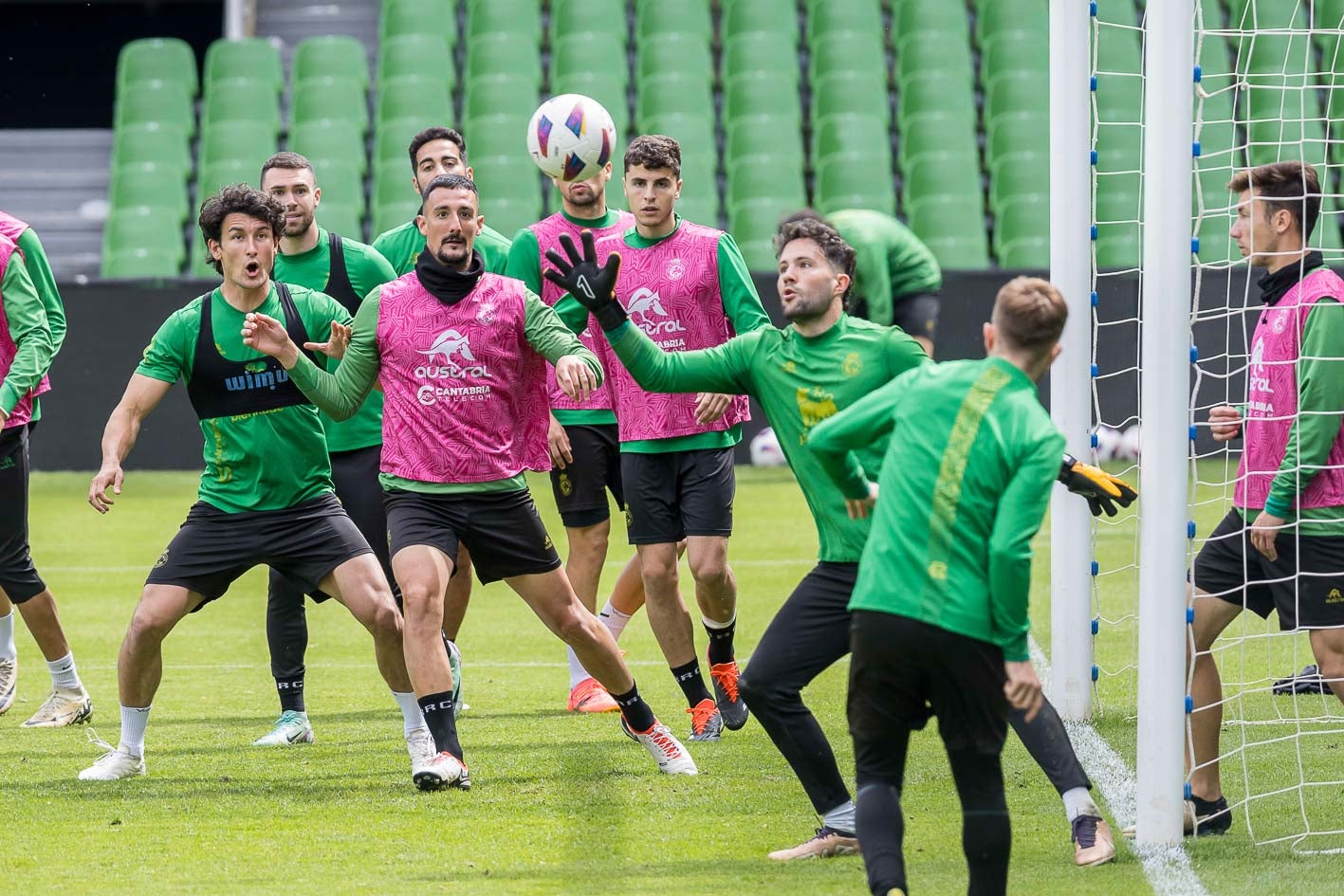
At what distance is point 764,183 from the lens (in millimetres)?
20297

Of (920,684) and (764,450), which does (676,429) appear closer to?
(920,684)

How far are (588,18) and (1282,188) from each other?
17473mm

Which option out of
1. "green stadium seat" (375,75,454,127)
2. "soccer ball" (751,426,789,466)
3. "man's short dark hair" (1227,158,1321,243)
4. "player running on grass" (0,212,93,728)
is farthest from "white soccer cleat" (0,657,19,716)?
"green stadium seat" (375,75,454,127)

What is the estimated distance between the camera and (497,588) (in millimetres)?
11664

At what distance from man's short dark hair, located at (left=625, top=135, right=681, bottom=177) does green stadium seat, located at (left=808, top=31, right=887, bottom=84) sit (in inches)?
595

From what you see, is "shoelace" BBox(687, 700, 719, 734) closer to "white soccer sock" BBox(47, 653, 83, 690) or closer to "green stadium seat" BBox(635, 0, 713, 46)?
"white soccer sock" BBox(47, 653, 83, 690)

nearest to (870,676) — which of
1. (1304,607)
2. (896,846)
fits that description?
(896,846)

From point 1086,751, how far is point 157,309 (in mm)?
12405

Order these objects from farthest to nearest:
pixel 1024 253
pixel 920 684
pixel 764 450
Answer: pixel 1024 253 → pixel 764 450 → pixel 920 684

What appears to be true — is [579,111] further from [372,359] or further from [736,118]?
[736,118]

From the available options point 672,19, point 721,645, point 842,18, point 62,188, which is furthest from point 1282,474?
point 62,188

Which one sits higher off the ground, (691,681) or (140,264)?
(140,264)

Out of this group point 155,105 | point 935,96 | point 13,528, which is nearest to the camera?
point 13,528

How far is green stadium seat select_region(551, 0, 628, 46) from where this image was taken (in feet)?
72.3
